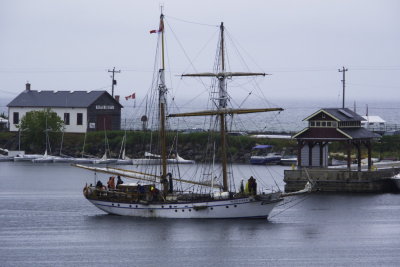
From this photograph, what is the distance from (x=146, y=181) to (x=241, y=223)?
1271cm

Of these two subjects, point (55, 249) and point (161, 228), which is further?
point (161, 228)

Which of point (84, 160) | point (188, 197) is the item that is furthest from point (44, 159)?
point (188, 197)

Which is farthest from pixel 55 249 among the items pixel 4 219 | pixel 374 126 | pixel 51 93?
pixel 374 126

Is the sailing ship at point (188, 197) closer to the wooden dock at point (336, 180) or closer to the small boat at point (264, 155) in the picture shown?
the wooden dock at point (336, 180)

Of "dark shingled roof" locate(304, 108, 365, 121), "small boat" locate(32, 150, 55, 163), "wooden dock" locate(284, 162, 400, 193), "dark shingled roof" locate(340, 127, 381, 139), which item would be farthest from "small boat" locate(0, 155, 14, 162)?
"dark shingled roof" locate(340, 127, 381, 139)

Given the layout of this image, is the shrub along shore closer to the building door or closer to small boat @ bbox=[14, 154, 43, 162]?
the building door

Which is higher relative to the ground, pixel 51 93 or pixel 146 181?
pixel 51 93

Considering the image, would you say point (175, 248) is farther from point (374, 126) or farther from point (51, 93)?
point (374, 126)

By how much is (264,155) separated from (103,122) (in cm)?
2109

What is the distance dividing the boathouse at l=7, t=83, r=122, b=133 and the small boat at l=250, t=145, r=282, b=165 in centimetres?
1910

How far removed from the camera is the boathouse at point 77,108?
123m

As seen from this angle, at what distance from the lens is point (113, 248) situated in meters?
55.8

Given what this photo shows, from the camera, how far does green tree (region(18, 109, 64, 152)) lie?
120062 millimetres

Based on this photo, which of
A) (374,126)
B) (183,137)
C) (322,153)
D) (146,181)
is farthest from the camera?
(374,126)
